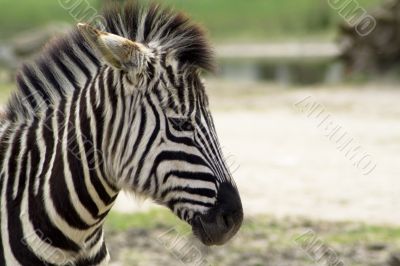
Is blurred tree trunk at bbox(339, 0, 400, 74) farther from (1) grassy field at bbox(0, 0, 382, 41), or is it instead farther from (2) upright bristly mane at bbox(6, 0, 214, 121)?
(2) upright bristly mane at bbox(6, 0, 214, 121)

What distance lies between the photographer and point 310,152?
1265 cm

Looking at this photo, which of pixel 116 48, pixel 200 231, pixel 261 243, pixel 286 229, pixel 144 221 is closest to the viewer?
pixel 116 48

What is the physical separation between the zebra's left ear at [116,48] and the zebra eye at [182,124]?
0.29 metres

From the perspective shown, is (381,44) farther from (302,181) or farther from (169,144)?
(169,144)

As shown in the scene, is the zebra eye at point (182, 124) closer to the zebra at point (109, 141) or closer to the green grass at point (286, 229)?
the zebra at point (109, 141)

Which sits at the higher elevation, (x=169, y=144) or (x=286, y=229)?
(x=169, y=144)

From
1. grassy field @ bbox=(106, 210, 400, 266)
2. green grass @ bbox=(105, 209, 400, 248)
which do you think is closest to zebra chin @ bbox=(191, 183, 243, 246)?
grassy field @ bbox=(106, 210, 400, 266)

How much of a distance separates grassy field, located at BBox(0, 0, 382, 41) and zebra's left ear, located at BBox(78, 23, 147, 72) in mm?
30037

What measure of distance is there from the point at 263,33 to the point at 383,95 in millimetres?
18567

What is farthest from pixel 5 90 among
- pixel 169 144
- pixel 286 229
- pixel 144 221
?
pixel 169 144

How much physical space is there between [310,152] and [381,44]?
935cm

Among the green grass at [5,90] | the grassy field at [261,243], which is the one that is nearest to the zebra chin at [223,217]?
the grassy field at [261,243]

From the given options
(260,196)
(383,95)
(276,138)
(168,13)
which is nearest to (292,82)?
(383,95)

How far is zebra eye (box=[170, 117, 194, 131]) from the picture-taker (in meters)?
3.59
